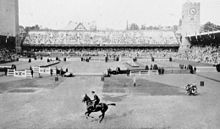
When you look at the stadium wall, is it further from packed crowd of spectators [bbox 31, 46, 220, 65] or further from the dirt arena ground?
the dirt arena ground

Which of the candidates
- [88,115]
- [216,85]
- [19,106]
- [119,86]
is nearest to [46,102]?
[19,106]

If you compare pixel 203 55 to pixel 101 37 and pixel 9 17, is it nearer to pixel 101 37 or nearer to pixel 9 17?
pixel 101 37

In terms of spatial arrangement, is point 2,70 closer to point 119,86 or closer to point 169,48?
point 119,86

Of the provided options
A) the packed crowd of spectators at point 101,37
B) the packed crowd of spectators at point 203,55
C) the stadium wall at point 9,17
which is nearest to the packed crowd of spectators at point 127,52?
the packed crowd of spectators at point 203,55

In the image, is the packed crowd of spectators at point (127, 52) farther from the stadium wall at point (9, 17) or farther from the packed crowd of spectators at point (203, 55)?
the stadium wall at point (9, 17)

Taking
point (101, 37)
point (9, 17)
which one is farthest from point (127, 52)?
point (9, 17)

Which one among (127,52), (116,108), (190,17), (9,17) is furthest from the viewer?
(190,17)

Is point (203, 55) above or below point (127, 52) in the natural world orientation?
below

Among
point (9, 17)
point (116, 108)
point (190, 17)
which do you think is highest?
point (190, 17)
